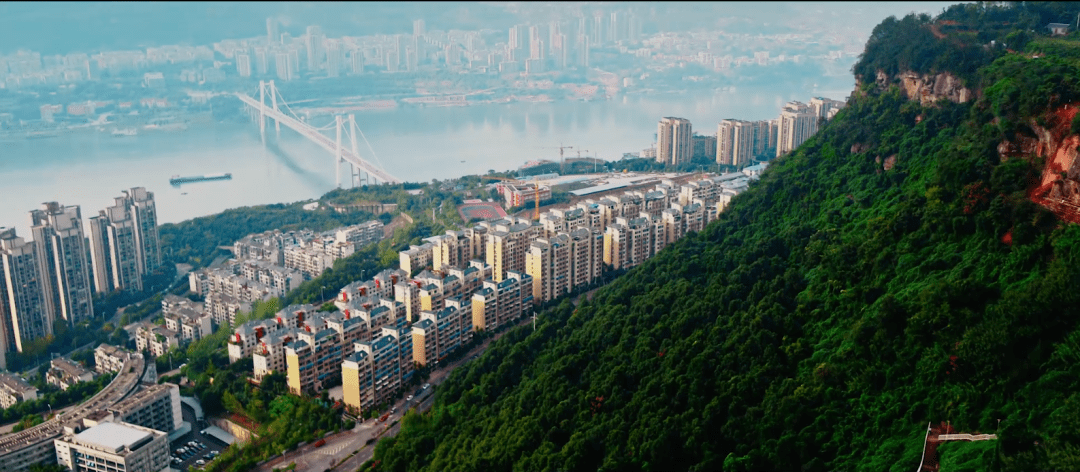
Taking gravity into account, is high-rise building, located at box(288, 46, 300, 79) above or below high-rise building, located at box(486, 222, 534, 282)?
above

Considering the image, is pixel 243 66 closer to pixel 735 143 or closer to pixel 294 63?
pixel 294 63

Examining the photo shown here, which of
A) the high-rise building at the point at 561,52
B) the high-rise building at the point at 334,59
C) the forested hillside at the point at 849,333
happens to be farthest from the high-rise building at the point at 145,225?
the high-rise building at the point at 561,52

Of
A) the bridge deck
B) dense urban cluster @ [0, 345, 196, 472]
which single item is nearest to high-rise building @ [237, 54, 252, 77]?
the bridge deck

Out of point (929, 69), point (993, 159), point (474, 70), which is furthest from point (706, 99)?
point (993, 159)

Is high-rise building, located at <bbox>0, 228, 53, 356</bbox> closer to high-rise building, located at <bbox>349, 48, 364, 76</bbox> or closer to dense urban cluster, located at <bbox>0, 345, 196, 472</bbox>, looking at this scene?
dense urban cluster, located at <bbox>0, 345, 196, 472</bbox>

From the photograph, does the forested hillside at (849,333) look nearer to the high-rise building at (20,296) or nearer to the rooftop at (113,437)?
the rooftop at (113,437)
